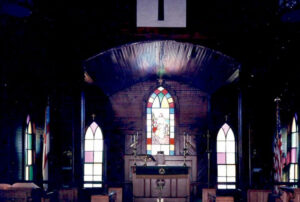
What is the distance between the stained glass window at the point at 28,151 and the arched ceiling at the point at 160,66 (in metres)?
2.13

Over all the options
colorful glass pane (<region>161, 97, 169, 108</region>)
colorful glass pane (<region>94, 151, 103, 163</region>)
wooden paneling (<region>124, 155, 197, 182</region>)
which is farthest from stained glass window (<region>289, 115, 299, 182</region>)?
colorful glass pane (<region>94, 151, 103, 163</region>)

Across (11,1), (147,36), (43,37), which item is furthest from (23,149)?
(11,1)

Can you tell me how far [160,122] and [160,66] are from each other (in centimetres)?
Result: 267

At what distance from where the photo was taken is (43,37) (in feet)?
30.1

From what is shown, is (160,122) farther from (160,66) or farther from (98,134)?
(160,66)

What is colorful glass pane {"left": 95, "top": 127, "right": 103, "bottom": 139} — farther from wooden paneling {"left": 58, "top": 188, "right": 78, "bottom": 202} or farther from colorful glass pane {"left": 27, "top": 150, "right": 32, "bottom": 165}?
wooden paneling {"left": 58, "top": 188, "right": 78, "bottom": 202}

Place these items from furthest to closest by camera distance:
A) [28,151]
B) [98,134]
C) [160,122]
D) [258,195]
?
[160,122] → [98,134] → [28,151] → [258,195]

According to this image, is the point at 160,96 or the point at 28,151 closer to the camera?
the point at 28,151

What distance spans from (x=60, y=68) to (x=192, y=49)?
10.8 feet

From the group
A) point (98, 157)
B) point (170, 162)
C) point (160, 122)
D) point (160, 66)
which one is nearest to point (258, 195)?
point (160, 66)

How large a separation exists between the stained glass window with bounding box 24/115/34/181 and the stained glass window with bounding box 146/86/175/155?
15.7 ft

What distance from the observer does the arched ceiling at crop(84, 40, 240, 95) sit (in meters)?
10.7

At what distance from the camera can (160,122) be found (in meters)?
15.3

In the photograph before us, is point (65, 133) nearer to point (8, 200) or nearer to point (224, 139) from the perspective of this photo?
point (8, 200)
